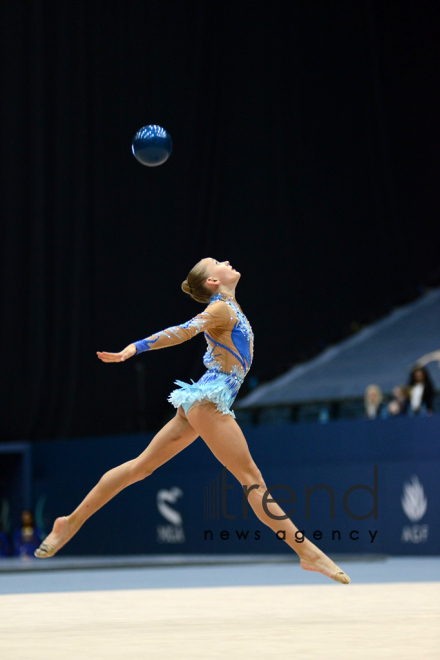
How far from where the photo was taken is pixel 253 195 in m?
14.8

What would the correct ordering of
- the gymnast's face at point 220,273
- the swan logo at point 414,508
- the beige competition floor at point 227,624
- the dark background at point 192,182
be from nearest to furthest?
the beige competition floor at point 227,624
the gymnast's face at point 220,273
the swan logo at point 414,508
the dark background at point 192,182

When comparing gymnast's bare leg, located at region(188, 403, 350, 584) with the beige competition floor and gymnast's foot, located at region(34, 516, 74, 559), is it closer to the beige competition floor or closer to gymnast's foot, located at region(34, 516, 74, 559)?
the beige competition floor

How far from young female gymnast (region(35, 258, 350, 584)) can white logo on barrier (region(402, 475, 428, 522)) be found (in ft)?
18.4

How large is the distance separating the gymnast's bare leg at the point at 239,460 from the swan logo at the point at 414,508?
5652 mm

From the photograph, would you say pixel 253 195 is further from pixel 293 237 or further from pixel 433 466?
pixel 433 466

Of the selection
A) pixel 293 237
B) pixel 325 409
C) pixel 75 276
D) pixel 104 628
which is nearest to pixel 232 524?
pixel 325 409

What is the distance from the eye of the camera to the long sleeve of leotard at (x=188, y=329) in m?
4.61

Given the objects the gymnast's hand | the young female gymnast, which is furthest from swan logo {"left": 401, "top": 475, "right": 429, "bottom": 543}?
the gymnast's hand

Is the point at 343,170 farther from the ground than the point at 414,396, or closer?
farther from the ground

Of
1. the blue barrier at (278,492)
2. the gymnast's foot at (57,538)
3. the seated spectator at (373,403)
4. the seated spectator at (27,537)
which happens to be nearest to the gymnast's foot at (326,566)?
the gymnast's foot at (57,538)

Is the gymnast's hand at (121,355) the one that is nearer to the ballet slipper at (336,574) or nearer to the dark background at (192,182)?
the ballet slipper at (336,574)

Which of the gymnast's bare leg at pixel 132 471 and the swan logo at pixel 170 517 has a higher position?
the gymnast's bare leg at pixel 132 471

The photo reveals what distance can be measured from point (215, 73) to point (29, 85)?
2780 mm

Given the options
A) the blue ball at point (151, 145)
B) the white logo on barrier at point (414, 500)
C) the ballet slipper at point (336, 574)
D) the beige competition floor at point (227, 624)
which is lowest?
the beige competition floor at point (227, 624)
